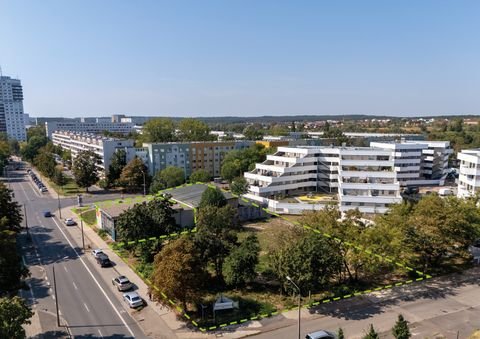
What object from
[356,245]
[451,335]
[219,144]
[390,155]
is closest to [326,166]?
[390,155]

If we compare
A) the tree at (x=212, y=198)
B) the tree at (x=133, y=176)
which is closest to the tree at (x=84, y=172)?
the tree at (x=133, y=176)

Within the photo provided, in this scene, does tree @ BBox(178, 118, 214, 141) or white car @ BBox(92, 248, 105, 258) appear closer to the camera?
white car @ BBox(92, 248, 105, 258)

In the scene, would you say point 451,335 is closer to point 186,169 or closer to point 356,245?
point 356,245

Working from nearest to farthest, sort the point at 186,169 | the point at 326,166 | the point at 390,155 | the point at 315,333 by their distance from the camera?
the point at 315,333 → the point at 390,155 → the point at 326,166 → the point at 186,169

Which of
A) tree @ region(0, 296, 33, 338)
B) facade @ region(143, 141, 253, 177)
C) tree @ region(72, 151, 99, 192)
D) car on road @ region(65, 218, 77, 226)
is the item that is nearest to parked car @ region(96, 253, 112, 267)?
car on road @ region(65, 218, 77, 226)

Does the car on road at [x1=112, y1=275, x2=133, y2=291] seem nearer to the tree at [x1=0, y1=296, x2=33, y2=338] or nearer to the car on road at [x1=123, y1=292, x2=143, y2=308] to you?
the car on road at [x1=123, y1=292, x2=143, y2=308]

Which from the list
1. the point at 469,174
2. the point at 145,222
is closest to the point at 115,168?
the point at 145,222
